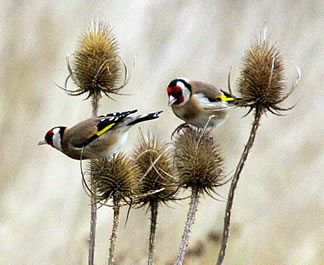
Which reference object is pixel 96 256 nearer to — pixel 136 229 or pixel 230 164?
pixel 136 229

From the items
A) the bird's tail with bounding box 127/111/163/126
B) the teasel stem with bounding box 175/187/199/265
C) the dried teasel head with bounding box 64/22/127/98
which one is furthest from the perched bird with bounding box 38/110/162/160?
the teasel stem with bounding box 175/187/199/265

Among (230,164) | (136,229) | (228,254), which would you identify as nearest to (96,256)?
(136,229)

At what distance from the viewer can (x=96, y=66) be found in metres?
1.54

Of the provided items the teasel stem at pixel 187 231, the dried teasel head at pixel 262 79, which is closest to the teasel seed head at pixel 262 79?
the dried teasel head at pixel 262 79

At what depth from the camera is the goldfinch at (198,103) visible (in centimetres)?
143

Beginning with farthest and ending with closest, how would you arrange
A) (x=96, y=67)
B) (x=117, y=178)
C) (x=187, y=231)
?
(x=96, y=67) < (x=117, y=178) < (x=187, y=231)

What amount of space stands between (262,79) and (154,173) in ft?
1.36

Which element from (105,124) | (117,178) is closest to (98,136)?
(105,124)

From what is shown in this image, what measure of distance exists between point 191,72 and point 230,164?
482 mm

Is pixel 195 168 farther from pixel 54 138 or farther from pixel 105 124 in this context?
pixel 54 138

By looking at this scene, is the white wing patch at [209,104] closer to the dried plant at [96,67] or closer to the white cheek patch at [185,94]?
the white cheek patch at [185,94]

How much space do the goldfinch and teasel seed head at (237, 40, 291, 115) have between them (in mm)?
150

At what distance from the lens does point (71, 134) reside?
152 centimetres

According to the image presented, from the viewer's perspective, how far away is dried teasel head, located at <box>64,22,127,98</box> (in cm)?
154
